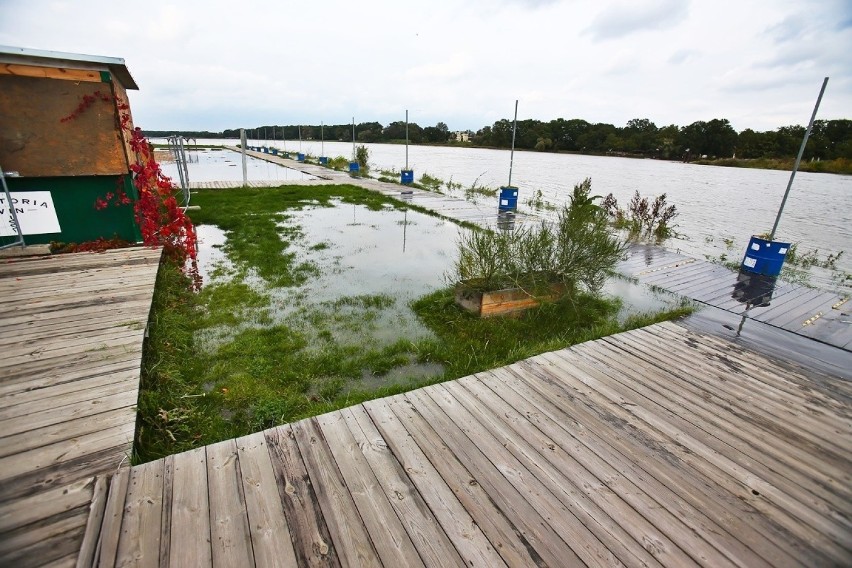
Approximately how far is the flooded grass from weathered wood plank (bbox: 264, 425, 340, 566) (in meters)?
0.51

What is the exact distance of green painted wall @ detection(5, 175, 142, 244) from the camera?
538cm

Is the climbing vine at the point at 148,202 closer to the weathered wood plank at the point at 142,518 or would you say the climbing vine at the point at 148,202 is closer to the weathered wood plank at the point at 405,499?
the weathered wood plank at the point at 142,518

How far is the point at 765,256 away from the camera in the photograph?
686cm

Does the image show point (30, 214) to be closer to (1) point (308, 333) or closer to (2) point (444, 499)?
(1) point (308, 333)

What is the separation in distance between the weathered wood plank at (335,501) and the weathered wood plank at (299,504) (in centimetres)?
3

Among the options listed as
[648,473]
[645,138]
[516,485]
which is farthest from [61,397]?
[645,138]

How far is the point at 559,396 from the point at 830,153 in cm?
6913

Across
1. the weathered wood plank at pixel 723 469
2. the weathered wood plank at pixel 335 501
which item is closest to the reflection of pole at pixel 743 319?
the weathered wood plank at pixel 723 469

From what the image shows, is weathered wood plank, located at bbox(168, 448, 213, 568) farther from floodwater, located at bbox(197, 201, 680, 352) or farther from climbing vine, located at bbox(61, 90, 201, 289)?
climbing vine, located at bbox(61, 90, 201, 289)

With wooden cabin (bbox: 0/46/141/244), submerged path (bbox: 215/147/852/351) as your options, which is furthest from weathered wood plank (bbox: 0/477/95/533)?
submerged path (bbox: 215/147/852/351)

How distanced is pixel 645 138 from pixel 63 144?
7872 cm

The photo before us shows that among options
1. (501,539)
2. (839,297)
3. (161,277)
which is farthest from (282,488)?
(839,297)

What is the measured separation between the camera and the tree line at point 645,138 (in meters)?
49.5

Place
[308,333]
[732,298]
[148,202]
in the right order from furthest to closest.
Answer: [148,202]
[732,298]
[308,333]
